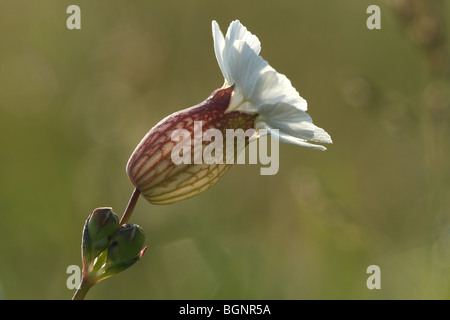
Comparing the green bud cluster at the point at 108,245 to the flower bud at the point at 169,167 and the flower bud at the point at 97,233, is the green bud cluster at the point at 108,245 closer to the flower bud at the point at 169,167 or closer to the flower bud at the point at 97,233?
the flower bud at the point at 97,233

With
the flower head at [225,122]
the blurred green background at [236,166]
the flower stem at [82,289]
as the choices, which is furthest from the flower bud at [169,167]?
the blurred green background at [236,166]

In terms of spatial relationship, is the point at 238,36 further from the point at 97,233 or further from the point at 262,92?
the point at 97,233

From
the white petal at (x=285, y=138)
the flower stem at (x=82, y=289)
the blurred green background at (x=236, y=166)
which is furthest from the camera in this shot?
the blurred green background at (x=236, y=166)

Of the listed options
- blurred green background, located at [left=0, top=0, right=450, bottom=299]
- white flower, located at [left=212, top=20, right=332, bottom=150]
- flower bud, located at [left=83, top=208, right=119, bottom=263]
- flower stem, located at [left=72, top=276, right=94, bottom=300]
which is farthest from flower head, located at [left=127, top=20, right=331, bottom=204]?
blurred green background, located at [left=0, top=0, right=450, bottom=299]

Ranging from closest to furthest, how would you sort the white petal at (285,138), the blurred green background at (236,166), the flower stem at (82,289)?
the flower stem at (82,289) → the white petal at (285,138) → the blurred green background at (236,166)

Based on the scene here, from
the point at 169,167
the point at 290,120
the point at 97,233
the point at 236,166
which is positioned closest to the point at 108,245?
the point at 97,233

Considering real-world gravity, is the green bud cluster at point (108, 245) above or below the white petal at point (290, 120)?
below

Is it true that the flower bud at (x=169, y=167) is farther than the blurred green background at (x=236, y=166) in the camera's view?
No

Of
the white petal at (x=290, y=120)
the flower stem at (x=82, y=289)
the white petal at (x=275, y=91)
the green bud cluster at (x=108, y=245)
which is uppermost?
the white petal at (x=275, y=91)
